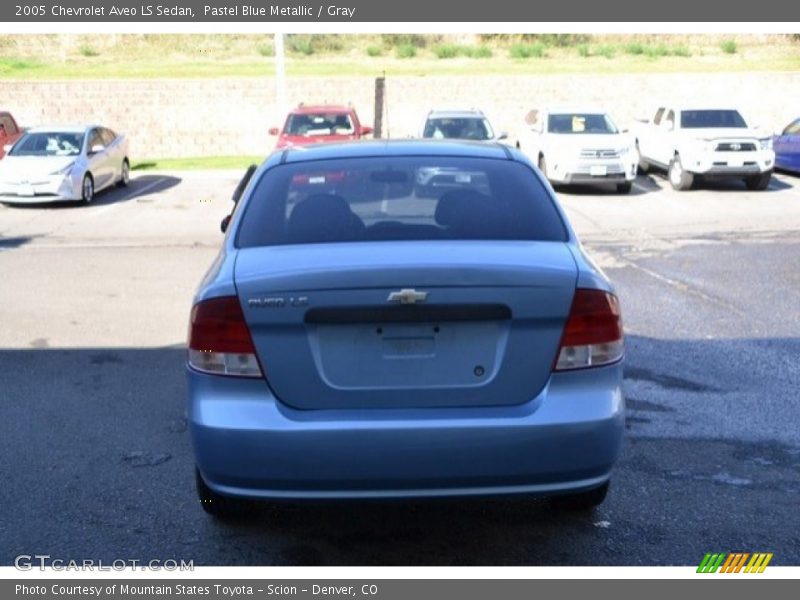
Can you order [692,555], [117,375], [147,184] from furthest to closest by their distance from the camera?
[147,184] < [117,375] < [692,555]

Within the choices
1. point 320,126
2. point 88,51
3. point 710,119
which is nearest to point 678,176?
point 710,119

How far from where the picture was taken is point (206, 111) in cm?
2938

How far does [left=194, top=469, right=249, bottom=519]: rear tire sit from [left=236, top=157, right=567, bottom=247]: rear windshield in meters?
1.11

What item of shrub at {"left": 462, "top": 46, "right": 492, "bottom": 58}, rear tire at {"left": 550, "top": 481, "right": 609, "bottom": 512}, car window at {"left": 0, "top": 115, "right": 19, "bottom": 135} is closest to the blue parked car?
car window at {"left": 0, "top": 115, "right": 19, "bottom": 135}

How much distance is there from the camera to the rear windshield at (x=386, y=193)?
4250 mm

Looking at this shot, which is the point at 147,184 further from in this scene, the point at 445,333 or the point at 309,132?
the point at 445,333

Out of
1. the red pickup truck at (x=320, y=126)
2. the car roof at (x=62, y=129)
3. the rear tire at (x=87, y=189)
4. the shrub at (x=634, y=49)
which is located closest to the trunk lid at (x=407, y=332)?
the rear tire at (x=87, y=189)

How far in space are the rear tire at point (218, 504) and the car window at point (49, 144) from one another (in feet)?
53.6

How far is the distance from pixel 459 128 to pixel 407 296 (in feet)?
58.1

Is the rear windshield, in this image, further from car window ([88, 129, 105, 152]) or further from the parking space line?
car window ([88, 129, 105, 152])

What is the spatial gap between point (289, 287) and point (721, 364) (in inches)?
174

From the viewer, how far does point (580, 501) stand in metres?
4.44

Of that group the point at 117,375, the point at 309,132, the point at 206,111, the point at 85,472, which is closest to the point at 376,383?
the point at 85,472

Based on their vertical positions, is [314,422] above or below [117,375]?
above
